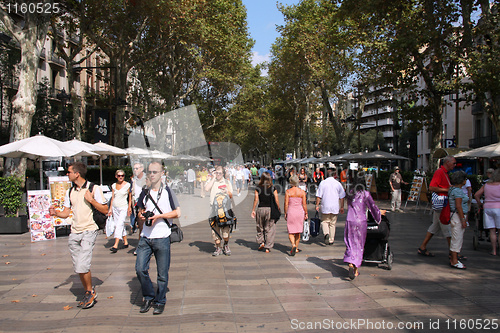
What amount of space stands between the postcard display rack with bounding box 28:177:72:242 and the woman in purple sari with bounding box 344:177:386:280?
6631 millimetres

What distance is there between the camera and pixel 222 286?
5.74 meters

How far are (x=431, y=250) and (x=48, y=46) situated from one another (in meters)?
35.1

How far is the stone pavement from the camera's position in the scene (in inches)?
172

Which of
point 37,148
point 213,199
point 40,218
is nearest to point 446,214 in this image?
point 213,199

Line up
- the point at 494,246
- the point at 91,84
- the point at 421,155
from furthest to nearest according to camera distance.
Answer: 1. the point at 421,155
2. the point at 91,84
3. the point at 494,246

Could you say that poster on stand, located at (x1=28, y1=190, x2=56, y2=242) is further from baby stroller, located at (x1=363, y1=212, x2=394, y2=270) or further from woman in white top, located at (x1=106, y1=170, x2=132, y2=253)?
baby stroller, located at (x1=363, y1=212, x2=394, y2=270)

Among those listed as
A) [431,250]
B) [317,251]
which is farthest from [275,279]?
[431,250]

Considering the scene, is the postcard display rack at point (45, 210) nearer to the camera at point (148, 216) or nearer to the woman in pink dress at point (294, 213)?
the woman in pink dress at point (294, 213)

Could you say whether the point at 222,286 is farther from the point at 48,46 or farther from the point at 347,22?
the point at 48,46

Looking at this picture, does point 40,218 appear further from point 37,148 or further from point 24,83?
point 24,83

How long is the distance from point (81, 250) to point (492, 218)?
266 inches

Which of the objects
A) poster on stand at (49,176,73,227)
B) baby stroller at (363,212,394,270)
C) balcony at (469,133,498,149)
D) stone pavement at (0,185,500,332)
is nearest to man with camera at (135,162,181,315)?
stone pavement at (0,185,500,332)

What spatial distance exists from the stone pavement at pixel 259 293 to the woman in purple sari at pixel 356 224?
12.3 inches

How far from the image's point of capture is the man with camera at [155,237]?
463 cm
